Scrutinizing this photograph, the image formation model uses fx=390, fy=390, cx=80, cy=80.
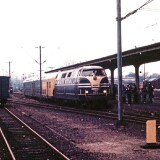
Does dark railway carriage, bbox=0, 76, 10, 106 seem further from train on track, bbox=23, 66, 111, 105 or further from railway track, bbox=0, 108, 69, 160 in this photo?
railway track, bbox=0, 108, 69, 160

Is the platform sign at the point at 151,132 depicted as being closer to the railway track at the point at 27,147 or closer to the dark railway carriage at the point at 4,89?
the railway track at the point at 27,147

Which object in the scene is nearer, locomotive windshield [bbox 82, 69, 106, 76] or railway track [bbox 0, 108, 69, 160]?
railway track [bbox 0, 108, 69, 160]


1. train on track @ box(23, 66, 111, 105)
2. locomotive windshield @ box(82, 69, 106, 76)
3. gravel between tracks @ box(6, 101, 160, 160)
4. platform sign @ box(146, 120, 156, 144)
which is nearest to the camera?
gravel between tracks @ box(6, 101, 160, 160)

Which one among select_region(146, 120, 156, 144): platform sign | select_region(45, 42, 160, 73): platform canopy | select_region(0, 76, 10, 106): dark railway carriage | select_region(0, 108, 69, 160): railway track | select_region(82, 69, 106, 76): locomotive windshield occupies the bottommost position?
select_region(0, 108, 69, 160): railway track

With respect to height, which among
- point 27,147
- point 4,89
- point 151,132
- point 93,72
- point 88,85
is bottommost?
point 27,147

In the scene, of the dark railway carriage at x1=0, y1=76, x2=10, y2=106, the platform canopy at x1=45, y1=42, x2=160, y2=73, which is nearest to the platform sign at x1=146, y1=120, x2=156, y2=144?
the platform canopy at x1=45, y1=42, x2=160, y2=73

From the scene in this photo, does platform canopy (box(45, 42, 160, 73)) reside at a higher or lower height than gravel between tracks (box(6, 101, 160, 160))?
higher

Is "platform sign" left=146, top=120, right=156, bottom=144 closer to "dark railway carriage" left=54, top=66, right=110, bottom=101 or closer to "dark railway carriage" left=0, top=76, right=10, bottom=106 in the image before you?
"dark railway carriage" left=54, top=66, right=110, bottom=101

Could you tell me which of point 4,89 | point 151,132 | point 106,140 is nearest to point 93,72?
point 4,89

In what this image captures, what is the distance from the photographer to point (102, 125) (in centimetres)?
1923

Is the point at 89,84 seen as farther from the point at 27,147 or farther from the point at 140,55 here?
the point at 27,147

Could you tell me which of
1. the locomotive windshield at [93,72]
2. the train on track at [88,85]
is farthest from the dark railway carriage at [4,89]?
the locomotive windshield at [93,72]

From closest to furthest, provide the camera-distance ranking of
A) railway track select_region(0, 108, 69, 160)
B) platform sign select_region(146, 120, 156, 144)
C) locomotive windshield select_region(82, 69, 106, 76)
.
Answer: railway track select_region(0, 108, 69, 160) < platform sign select_region(146, 120, 156, 144) < locomotive windshield select_region(82, 69, 106, 76)

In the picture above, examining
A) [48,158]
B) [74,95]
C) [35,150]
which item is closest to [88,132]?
[35,150]
